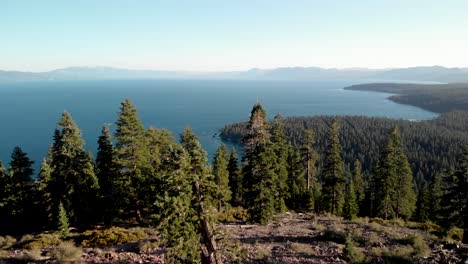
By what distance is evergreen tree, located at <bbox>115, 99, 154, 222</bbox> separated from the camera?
3152 centimetres

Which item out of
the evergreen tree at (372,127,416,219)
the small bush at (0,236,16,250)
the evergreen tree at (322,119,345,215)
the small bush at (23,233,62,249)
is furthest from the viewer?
the evergreen tree at (372,127,416,219)

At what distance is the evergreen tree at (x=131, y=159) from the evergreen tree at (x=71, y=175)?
154 inches

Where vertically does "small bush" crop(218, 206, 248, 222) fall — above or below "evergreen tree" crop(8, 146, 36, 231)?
below

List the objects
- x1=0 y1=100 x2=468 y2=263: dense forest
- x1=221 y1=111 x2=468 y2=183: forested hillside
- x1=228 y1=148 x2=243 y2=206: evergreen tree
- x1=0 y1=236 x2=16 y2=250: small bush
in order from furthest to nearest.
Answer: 1. x1=221 y1=111 x2=468 y2=183: forested hillside
2. x1=228 y1=148 x2=243 y2=206: evergreen tree
3. x1=0 y1=236 x2=16 y2=250: small bush
4. x1=0 y1=100 x2=468 y2=263: dense forest

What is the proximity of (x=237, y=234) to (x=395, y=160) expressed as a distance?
1104 inches

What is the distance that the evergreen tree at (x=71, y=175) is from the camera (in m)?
32.2

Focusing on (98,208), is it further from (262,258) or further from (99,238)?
(262,258)

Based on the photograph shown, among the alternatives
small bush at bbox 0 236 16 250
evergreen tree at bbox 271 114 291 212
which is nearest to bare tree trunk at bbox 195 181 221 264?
small bush at bbox 0 236 16 250

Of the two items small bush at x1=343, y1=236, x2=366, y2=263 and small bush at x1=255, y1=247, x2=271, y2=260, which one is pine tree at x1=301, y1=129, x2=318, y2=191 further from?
small bush at x1=343, y1=236, x2=366, y2=263

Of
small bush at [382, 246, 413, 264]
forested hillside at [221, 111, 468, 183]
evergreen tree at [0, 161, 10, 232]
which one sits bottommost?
forested hillside at [221, 111, 468, 183]

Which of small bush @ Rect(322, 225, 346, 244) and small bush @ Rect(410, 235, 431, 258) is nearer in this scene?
small bush @ Rect(410, 235, 431, 258)

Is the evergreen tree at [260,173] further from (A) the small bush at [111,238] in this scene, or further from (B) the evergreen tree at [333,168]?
(B) the evergreen tree at [333,168]

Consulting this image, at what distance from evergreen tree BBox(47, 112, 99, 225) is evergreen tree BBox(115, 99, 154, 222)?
3.91m

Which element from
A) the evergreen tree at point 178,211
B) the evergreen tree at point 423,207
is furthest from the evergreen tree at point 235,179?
the evergreen tree at point 178,211
